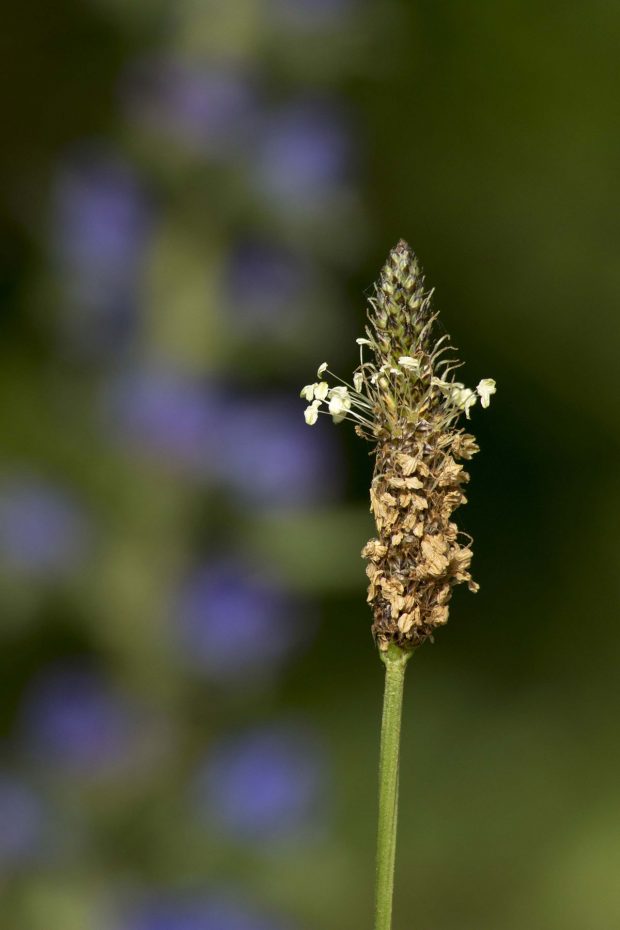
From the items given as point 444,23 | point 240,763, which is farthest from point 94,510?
point 444,23

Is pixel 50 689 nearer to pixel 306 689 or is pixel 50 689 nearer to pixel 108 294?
pixel 108 294

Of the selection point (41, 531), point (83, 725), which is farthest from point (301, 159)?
point (83, 725)

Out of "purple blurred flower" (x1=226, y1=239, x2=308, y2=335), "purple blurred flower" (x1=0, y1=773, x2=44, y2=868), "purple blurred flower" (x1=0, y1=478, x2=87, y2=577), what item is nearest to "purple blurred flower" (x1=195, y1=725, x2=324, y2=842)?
"purple blurred flower" (x1=0, y1=773, x2=44, y2=868)

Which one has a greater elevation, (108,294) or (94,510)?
(108,294)

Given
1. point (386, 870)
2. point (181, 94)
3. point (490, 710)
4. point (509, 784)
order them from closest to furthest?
1. point (386, 870)
2. point (181, 94)
3. point (509, 784)
4. point (490, 710)

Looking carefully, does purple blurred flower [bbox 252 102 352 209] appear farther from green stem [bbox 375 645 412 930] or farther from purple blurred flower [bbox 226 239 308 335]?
green stem [bbox 375 645 412 930]

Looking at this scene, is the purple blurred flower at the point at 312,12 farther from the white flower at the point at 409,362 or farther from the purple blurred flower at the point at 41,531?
the white flower at the point at 409,362
